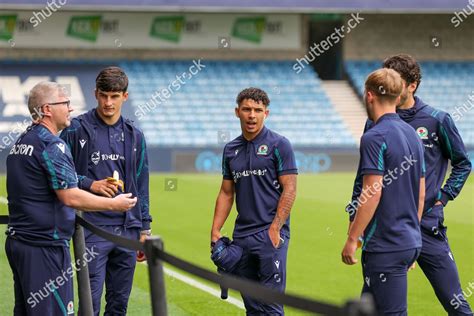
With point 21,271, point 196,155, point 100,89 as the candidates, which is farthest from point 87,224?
point 196,155

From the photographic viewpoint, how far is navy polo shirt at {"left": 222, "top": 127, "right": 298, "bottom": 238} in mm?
7168

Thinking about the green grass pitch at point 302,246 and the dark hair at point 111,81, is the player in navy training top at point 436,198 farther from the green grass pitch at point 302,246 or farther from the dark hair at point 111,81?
the dark hair at point 111,81

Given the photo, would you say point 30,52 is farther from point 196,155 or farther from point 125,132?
point 125,132

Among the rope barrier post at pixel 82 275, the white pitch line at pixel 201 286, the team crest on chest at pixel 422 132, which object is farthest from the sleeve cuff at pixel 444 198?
the white pitch line at pixel 201 286

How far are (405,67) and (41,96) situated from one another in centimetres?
246

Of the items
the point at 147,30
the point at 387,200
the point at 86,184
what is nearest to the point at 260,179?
the point at 86,184

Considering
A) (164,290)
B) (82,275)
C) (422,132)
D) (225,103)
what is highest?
(225,103)

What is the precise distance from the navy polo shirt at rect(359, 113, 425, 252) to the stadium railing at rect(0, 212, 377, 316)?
1567mm

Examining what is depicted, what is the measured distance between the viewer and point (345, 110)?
123 ft

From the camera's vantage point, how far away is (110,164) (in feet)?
24.0

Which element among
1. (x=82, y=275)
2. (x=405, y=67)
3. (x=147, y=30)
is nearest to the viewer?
(x=405, y=67)

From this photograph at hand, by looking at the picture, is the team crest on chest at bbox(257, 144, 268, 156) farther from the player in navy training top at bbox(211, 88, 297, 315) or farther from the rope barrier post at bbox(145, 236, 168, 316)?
the rope barrier post at bbox(145, 236, 168, 316)

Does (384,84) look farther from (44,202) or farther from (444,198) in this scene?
(44,202)

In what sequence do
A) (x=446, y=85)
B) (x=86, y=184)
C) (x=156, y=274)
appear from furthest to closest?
(x=446, y=85) → (x=86, y=184) → (x=156, y=274)
